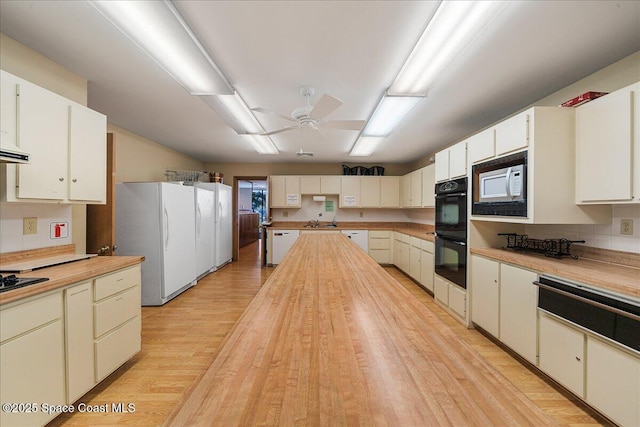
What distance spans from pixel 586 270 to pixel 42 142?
406 centimetres

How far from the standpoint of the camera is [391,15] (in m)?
1.66

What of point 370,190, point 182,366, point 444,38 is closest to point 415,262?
point 370,190

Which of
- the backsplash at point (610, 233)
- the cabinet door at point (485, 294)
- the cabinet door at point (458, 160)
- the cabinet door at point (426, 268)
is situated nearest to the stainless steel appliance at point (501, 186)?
the cabinet door at point (458, 160)

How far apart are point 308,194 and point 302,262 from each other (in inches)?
183

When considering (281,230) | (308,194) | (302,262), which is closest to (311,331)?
(302,262)

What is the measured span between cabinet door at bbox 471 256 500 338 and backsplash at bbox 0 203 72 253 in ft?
13.4

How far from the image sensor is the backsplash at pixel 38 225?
1.89m

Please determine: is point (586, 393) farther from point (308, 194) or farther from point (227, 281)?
point (308, 194)

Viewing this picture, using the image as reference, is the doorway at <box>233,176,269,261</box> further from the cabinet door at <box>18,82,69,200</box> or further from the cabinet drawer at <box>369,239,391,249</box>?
the cabinet door at <box>18,82,69,200</box>

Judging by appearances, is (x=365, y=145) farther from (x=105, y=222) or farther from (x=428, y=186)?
(x=105, y=222)

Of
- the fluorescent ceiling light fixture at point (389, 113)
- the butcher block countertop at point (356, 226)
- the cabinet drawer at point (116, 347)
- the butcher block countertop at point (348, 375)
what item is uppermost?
the fluorescent ceiling light fixture at point (389, 113)

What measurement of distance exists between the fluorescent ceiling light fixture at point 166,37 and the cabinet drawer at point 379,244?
468cm

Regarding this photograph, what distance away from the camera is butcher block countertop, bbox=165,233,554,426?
0.51m

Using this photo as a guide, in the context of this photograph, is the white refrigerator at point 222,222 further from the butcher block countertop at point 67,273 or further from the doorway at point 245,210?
the butcher block countertop at point 67,273
